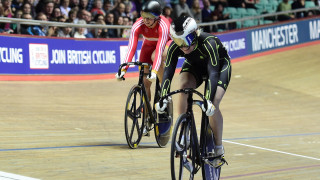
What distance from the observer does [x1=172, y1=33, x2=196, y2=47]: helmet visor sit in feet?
17.0

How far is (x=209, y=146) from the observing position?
17.6ft

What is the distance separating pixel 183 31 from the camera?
16.9 feet

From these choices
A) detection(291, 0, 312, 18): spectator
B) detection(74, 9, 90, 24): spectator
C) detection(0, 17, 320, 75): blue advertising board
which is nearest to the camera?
detection(0, 17, 320, 75): blue advertising board

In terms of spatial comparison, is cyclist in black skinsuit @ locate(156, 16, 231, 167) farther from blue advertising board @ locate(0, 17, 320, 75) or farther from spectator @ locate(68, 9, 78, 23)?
spectator @ locate(68, 9, 78, 23)

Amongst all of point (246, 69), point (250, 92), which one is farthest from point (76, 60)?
point (246, 69)

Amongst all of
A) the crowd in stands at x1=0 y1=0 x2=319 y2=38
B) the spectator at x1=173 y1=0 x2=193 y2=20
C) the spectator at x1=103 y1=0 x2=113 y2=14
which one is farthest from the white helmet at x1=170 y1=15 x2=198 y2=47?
the spectator at x1=173 y1=0 x2=193 y2=20

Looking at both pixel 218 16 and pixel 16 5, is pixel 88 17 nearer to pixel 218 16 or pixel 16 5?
pixel 16 5

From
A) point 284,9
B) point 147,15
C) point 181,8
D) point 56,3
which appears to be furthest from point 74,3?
point 284,9

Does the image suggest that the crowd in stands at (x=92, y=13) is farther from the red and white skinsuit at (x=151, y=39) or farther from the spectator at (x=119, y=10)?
the red and white skinsuit at (x=151, y=39)

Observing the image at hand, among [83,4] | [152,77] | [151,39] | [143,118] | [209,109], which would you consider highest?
[83,4]

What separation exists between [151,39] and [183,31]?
2.30 meters

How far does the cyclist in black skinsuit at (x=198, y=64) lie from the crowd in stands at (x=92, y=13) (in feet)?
21.8

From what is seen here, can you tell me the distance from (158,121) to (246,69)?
831 cm

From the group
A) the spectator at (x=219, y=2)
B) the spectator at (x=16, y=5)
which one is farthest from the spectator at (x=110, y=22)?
the spectator at (x=219, y=2)
